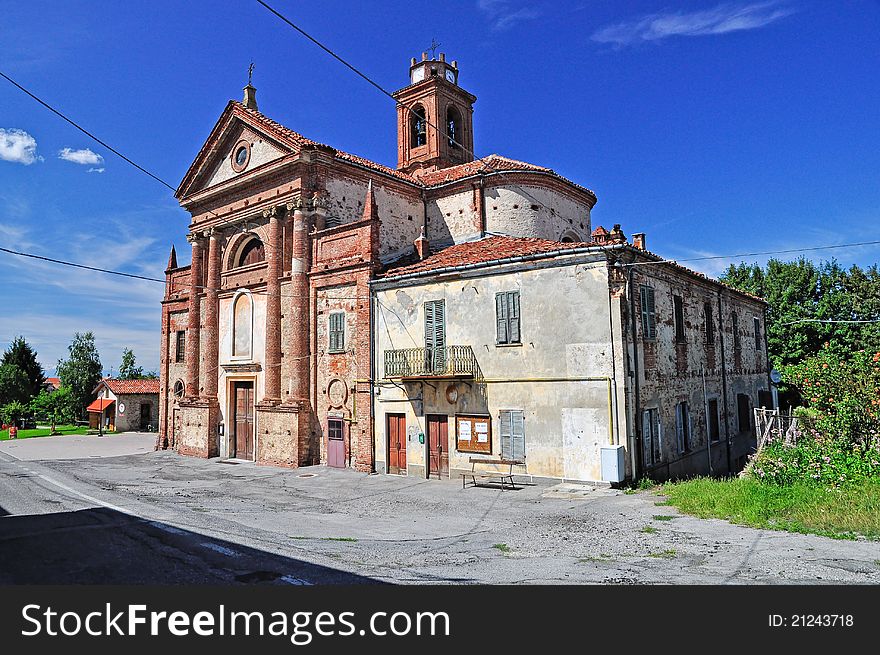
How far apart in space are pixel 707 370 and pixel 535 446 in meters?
8.29

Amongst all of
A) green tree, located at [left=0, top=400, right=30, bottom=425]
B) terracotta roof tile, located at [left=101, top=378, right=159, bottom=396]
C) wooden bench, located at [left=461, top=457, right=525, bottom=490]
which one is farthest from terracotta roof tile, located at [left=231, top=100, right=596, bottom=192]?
green tree, located at [left=0, top=400, right=30, bottom=425]

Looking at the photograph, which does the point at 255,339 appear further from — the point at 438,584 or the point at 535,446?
the point at 438,584

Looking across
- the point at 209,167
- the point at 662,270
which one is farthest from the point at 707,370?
the point at 209,167

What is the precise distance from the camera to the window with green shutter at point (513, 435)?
16.5 metres

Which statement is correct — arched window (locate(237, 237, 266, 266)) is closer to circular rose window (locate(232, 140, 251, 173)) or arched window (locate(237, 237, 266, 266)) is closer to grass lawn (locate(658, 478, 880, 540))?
circular rose window (locate(232, 140, 251, 173))

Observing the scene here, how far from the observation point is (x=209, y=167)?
84.3ft

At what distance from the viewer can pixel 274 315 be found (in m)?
22.3

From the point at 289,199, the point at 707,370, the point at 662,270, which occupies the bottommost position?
the point at 707,370

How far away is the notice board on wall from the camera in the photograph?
17156mm

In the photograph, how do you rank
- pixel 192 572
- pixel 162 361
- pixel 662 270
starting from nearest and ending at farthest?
pixel 192 572 < pixel 662 270 < pixel 162 361

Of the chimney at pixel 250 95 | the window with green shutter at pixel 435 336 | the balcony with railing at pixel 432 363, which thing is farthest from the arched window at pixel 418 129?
the balcony with railing at pixel 432 363

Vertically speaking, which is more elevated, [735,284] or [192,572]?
[735,284]

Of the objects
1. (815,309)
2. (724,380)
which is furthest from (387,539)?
(815,309)

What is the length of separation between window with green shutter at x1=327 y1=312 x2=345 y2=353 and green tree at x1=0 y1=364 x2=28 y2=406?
4639cm
